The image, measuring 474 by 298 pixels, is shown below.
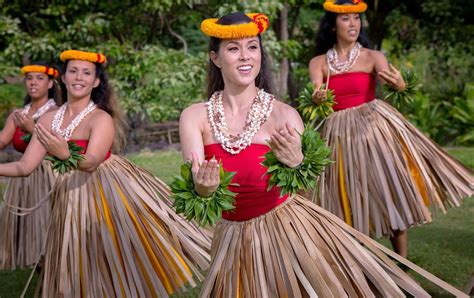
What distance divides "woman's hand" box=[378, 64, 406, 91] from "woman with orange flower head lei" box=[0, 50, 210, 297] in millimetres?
1273

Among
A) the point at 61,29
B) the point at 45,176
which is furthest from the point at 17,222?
the point at 61,29

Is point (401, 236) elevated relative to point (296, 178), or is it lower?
lower

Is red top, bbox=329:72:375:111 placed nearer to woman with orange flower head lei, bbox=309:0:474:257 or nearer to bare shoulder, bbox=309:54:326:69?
woman with orange flower head lei, bbox=309:0:474:257

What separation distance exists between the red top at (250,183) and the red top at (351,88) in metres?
1.80

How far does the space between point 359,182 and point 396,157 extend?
236 mm

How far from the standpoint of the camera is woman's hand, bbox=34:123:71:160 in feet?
10.7

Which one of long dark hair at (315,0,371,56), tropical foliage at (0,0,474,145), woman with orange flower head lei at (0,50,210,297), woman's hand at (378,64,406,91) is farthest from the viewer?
tropical foliage at (0,0,474,145)

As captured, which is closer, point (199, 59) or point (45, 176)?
point (45, 176)

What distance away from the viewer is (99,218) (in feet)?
11.8

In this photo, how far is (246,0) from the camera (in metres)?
7.40

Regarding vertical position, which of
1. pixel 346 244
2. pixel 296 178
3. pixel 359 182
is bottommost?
pixel 359 182

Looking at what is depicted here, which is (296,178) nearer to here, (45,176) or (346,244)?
(346,244)

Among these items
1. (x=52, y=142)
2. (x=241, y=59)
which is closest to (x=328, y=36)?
(x=52, y=142)

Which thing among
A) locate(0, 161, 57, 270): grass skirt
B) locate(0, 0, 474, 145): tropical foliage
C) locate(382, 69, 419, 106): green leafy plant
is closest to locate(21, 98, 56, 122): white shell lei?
locate(0, 161, 57, 270): grass skirt
